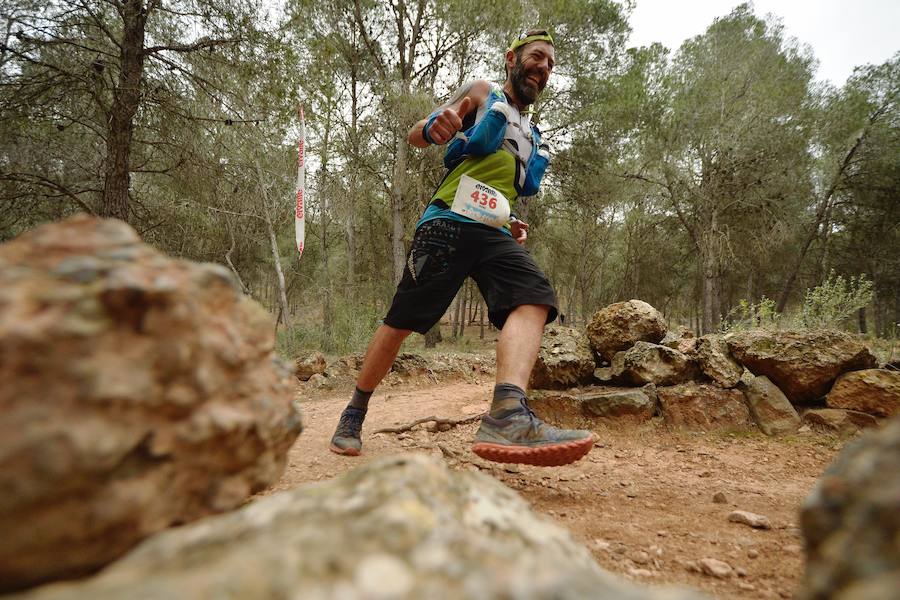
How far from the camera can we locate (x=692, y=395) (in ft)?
9.84

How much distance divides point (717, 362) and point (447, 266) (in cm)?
228

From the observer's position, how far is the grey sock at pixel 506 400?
5.49 feet

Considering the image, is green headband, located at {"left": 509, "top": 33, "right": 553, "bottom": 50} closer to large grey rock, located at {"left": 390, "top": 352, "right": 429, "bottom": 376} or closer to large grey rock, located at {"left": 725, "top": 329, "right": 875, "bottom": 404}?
large grey rock, located at {"left": 725, "top": 329, "right": 875, "bottom": 404}

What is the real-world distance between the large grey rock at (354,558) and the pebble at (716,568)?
88 cm

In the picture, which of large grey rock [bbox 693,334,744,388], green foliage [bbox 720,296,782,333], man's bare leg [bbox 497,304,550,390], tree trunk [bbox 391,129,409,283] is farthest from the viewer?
tree trunk [bbox 391,129,409,283]

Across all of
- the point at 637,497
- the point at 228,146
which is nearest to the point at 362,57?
the point at 228,146

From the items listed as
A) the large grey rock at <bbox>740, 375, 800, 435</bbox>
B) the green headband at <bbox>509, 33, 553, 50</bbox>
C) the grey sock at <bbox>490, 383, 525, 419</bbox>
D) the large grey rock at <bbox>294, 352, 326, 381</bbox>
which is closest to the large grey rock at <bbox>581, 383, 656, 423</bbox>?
the large grey rock at <bbox>740, 375, 800, 435</bbox>

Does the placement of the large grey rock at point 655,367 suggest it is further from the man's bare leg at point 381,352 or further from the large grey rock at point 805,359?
the man's bare leg at point 381,352

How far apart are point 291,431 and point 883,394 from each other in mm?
3567

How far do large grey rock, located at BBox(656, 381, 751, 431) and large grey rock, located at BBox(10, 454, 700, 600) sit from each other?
278 centimetres

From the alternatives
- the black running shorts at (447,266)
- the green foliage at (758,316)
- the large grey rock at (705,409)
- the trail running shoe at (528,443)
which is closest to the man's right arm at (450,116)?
the black running shorts at (447,266)

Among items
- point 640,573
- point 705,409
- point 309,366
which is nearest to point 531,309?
point 640,573

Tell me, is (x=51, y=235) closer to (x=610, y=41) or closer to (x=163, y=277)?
(x=163, y=277)

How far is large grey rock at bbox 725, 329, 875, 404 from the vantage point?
2877 millimetres
